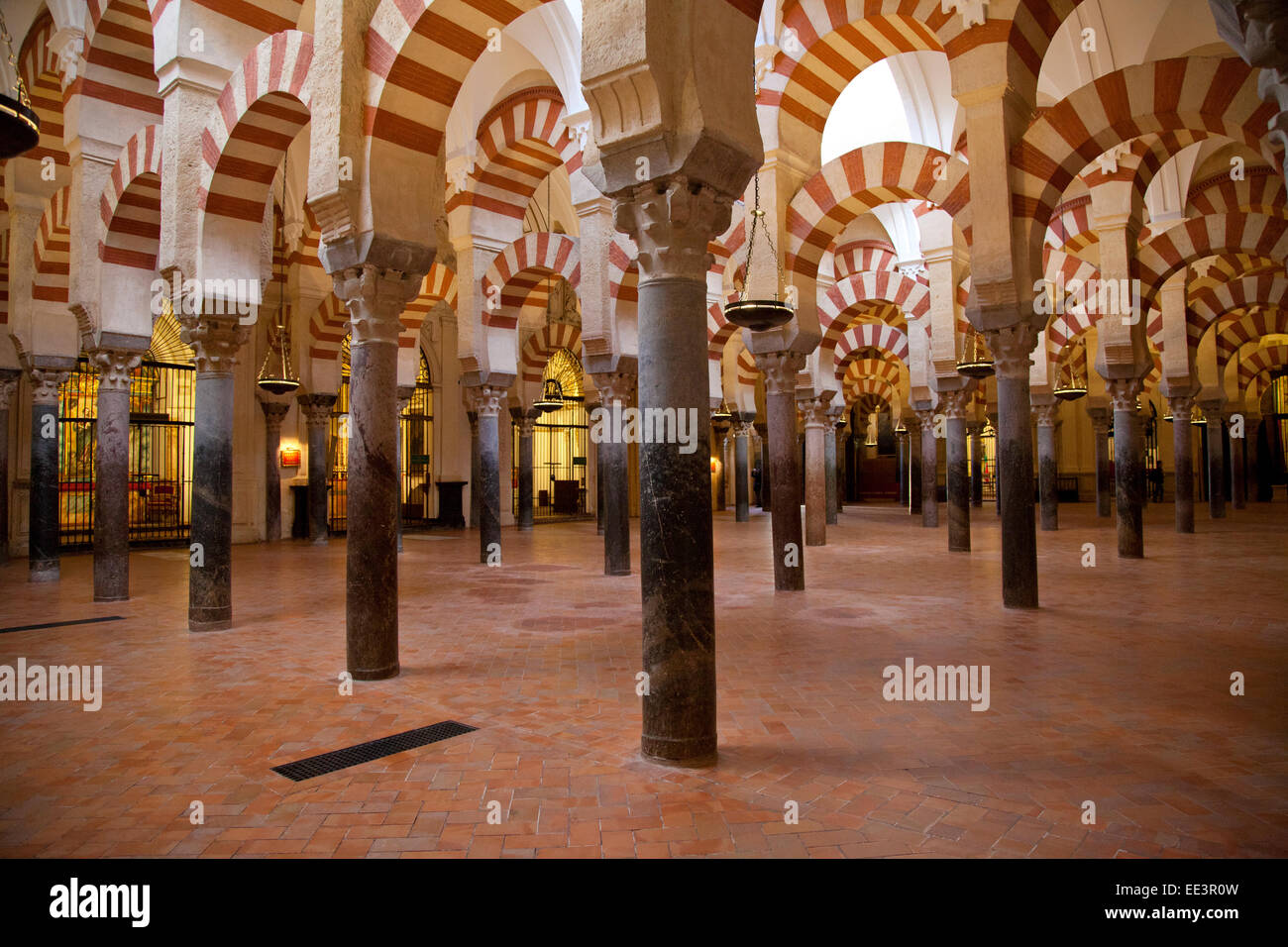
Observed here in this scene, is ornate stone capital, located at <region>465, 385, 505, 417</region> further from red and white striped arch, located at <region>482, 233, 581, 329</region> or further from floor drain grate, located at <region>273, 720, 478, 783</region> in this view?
floor drain grate, located at <region>273, 720, 478, 783</region>

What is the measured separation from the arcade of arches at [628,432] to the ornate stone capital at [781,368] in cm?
7

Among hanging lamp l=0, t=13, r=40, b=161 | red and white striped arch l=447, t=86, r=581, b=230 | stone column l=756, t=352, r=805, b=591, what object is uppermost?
red and white striped arch l=447, t=86, r=581, b=230

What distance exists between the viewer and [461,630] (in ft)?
19.5

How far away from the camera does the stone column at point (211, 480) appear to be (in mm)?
6012

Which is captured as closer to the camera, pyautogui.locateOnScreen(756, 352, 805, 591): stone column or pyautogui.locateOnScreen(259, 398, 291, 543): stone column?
pyautogui.locateOnScreen(756, 352, 805, 591): stone column

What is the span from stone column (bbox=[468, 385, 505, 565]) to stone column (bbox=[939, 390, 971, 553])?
6163mm

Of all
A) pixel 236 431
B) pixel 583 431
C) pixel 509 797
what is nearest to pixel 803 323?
pixel 509 797

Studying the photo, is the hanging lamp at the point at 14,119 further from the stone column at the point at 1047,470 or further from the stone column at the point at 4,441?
the stone column at the point at 1047,470

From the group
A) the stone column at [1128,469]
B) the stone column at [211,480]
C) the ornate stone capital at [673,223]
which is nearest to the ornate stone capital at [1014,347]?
the stone column at [1128,469]

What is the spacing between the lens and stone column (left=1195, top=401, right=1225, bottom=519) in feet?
53.8

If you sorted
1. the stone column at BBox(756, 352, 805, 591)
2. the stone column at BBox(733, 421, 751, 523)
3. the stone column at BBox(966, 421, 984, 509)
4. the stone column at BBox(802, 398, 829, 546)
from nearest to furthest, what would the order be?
the stone column at BBox(756, 352, 805, 591), the stone column at BBox(802, 398, 829, 546), the stone column at BBox(733, 421, 751, 523), the stone column at BBox(966, 421, 984, 509)

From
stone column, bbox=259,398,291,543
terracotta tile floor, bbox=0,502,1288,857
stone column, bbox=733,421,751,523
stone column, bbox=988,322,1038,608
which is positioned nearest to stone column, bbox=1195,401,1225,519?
stone column, bbox=733,421,751,523
